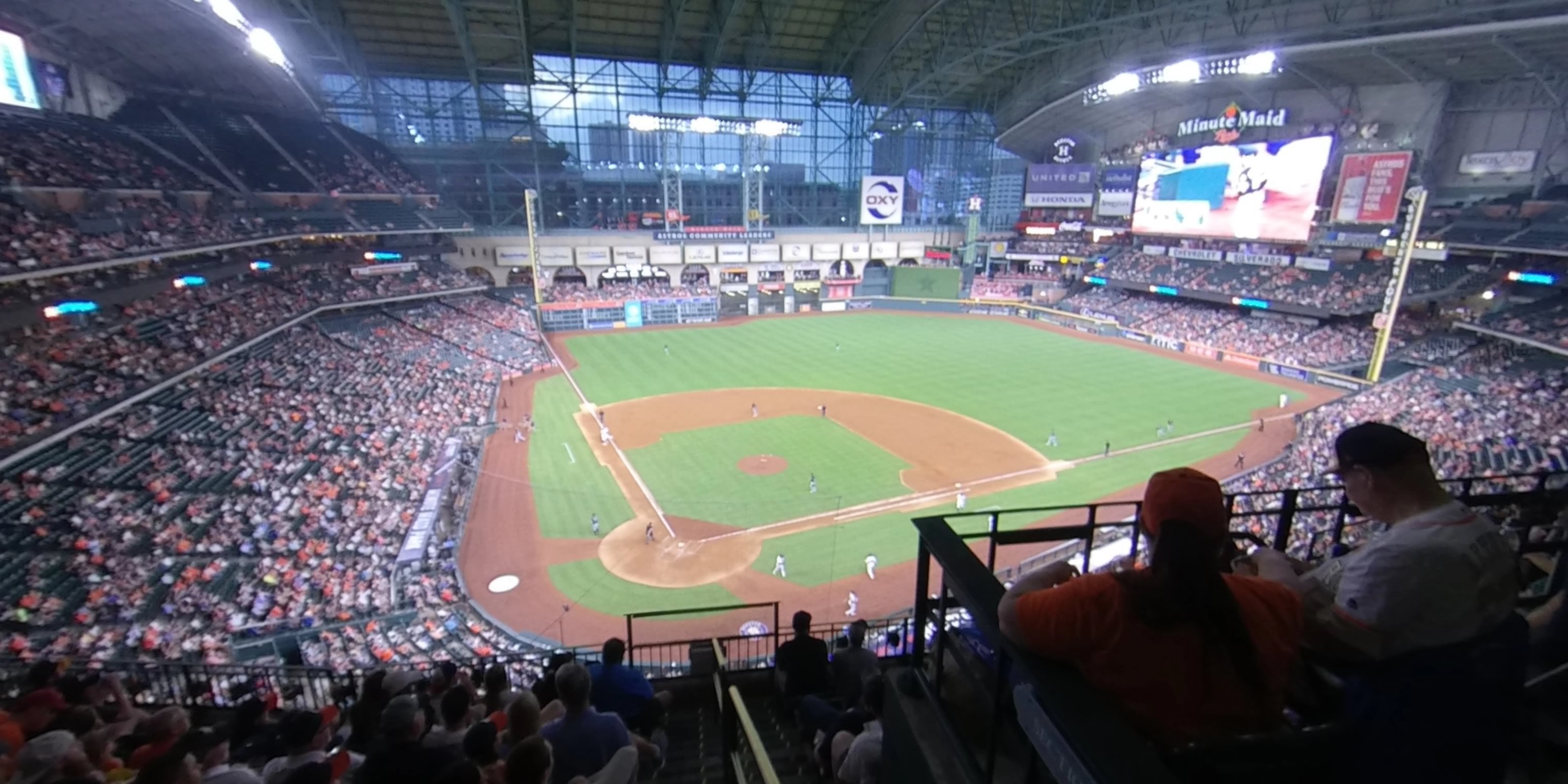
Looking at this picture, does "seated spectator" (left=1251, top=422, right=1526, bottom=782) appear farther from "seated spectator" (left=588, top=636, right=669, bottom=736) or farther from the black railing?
"seated spectator" (left=588, top=636, right=669, bottom=736)

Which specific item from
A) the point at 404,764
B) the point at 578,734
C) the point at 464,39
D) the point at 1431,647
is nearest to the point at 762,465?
the point at 578,734

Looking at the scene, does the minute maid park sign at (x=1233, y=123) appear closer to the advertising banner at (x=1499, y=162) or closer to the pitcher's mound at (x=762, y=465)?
the advertising banner at (x=1499, y=162)

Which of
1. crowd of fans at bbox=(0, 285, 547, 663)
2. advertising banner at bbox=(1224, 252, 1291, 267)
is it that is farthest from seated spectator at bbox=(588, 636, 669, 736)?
advertising banner at bbox=(1224, 252, 1291, 267)

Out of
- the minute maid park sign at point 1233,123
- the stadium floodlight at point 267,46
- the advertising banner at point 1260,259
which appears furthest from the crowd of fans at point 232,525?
the minute maid park sign at point 1233,123

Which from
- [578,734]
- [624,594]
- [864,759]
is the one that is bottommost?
[624,594]

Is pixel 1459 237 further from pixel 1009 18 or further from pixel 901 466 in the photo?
pixel 901 466

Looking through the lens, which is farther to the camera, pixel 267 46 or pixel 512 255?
pixel 512 255

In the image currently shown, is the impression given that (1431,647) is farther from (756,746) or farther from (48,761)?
(48,761)
